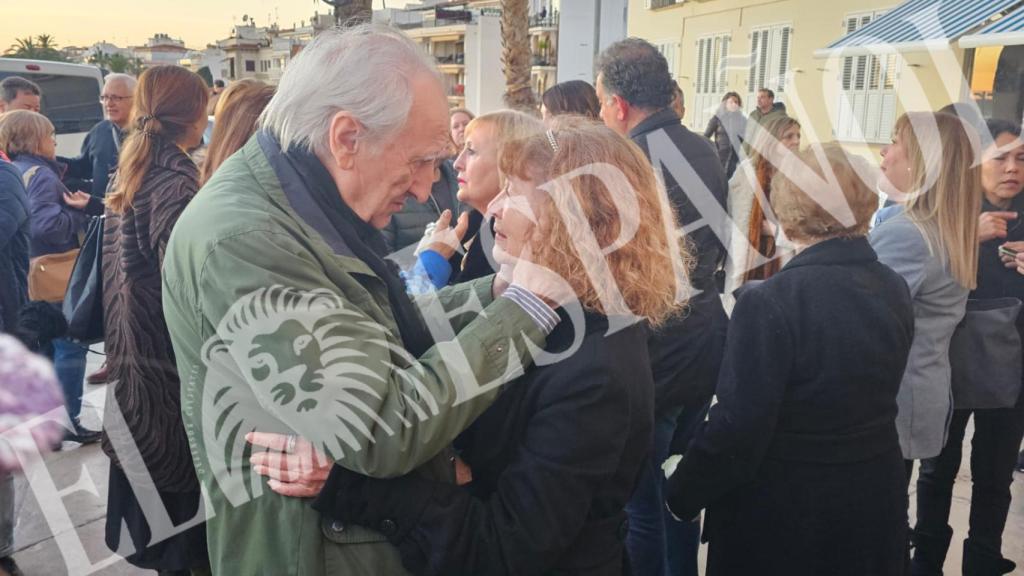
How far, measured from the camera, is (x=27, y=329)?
3.06 meters

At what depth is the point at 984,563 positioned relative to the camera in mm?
2855

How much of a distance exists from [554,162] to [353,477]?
705 millimetres

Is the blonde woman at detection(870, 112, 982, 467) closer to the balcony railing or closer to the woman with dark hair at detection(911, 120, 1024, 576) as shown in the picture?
the woman with dark hair at detection(911, 120, 1024, 576)

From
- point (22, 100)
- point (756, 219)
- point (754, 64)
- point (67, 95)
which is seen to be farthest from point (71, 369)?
point (754, 64)

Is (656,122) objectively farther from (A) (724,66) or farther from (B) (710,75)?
(B) (710,75)

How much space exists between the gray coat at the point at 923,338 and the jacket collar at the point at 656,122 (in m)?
0.82

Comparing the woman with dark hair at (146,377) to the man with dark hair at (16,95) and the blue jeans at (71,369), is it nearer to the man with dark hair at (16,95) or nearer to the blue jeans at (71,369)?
the blue jeans at (71,369)

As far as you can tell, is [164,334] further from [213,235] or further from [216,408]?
[213,235]

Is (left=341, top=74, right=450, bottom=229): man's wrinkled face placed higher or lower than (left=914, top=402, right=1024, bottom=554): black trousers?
higher

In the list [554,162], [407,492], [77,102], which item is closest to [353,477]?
[407,492]

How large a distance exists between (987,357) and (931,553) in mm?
799

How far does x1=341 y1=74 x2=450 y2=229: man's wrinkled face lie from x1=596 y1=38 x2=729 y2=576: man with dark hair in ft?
3.62

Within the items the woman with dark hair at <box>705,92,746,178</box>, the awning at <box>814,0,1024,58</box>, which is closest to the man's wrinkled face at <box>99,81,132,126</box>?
the awning at <box>814,0,1024,58</box>

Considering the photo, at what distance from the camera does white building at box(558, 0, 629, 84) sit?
2392 centimetres
